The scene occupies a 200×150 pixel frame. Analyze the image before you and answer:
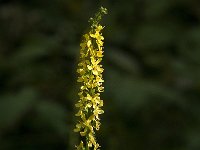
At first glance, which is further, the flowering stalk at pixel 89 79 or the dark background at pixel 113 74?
the dark background at pixel 113 74

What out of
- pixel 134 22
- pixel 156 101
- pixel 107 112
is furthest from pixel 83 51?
pixel 134 22

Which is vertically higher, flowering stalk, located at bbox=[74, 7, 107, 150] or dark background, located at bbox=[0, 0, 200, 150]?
dark background, located at bbox=[0, 0, 200, 150]

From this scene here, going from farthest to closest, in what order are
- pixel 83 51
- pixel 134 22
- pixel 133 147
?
pixel 134 22 → pixel 133 147 → pixel 83 51

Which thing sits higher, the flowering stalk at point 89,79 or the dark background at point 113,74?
the dark background at point 113,74

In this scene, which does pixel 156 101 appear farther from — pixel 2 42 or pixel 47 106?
pixel 2 42

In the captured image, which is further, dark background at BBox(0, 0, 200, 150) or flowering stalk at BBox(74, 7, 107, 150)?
dark background at BBox(0, 0, 200, 150)

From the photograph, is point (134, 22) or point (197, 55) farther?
point (134, 22)

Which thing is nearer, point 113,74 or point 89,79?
point 89,79

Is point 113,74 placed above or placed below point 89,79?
above
